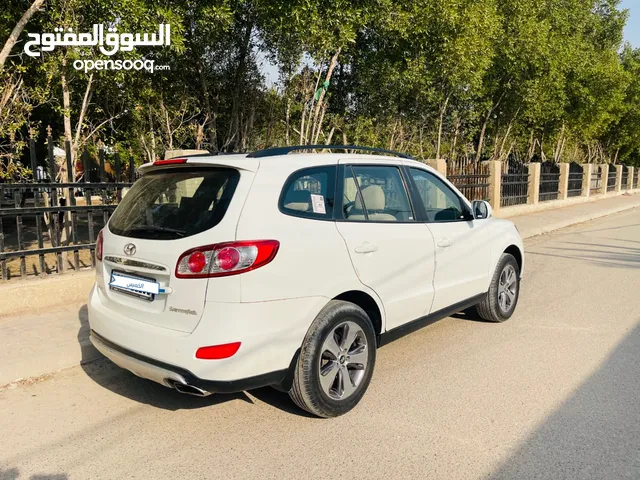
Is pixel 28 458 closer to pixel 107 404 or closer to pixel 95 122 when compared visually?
pixel 107 404

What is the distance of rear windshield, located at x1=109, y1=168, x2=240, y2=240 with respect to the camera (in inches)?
121

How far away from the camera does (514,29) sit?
15.8 metres

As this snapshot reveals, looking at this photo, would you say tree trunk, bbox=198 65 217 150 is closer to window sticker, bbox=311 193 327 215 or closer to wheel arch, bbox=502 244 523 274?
wheel arch, bbox=502 244 523 274

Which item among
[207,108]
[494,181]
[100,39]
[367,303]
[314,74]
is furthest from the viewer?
[494,181]

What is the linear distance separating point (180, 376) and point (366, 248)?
4.89 feet

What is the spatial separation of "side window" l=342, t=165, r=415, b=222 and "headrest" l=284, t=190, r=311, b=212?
13.0 inches

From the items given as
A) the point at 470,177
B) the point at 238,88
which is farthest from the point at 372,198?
the point at 470,177

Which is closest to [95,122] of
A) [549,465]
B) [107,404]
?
[107,404]

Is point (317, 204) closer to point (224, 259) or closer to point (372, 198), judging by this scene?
point (372, 198)

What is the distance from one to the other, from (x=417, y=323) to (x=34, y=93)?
690cm

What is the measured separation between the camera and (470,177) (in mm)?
13945

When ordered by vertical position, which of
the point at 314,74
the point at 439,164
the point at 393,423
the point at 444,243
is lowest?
the point at 393,423

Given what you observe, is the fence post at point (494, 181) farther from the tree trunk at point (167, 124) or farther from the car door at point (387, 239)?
the car door at point (387, 239)

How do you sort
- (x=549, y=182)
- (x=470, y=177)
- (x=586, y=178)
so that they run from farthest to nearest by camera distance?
(x=586, y=178)
(x=549, y=182)
(x=470, y=177)
